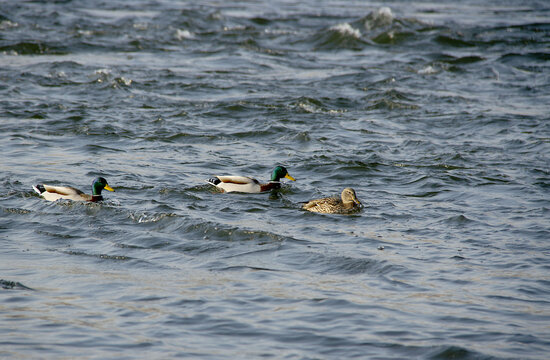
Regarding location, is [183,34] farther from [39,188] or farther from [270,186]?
[39,188]

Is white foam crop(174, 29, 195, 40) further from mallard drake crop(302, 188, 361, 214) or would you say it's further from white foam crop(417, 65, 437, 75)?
mallard drake crop(302, 188, 361, 214)

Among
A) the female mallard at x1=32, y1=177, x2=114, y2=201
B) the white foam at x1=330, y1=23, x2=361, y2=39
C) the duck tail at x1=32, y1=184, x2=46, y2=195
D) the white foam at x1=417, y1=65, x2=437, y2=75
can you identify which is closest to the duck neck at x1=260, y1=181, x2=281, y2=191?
the female mallard at x1=32, y1=177, x2=114, y2=201

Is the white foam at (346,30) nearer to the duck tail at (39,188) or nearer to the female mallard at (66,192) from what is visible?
the female mallard at (66,192)

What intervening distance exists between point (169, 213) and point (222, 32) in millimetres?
17172

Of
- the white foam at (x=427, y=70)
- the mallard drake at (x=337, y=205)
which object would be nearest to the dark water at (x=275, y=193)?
the white foam at (x=427, y=70)

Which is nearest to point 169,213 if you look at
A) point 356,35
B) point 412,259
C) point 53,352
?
point 412,259

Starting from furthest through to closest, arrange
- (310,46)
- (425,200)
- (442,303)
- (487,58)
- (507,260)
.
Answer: (310,46) < (487,58) < (425,200) < (507,260) < (442,303)

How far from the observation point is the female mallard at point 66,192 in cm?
1087

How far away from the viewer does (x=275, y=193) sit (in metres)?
12.2

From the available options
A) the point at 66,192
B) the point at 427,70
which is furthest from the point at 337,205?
the point at 427,70

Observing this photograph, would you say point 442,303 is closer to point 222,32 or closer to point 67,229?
point 67,229

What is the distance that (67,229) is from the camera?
9.82 metres

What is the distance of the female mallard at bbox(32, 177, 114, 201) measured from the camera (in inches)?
428

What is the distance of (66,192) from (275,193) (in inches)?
124
